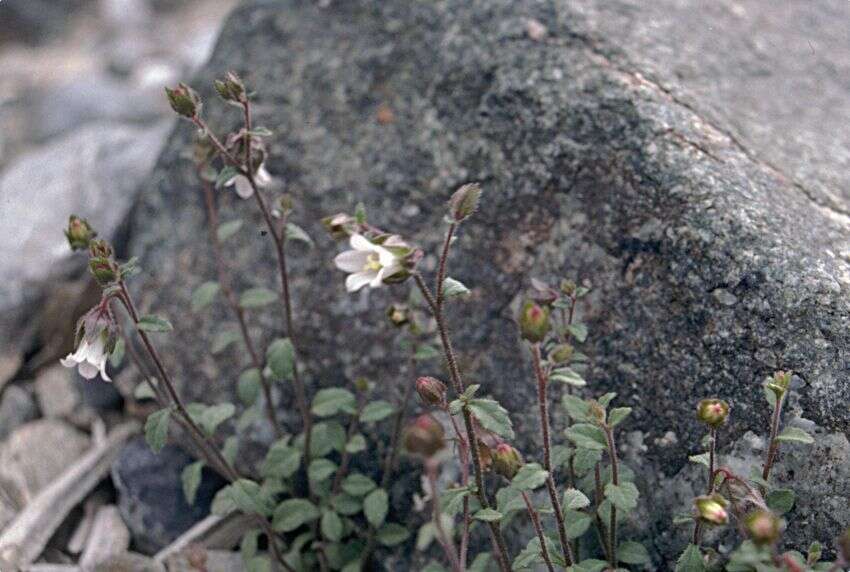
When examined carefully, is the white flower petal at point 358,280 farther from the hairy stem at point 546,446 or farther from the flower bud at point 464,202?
the hairy stem at point 546,446

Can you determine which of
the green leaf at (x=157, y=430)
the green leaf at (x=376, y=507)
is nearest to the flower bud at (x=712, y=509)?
the green leaf at (x=376, y=507)

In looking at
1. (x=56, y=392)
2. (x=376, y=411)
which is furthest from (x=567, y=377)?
(x=56, y=392)

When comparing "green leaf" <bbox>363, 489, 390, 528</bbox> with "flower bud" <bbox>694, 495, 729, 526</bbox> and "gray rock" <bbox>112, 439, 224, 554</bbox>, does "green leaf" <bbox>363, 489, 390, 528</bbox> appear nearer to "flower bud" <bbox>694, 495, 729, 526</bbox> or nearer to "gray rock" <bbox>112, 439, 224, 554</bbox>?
"gray rock" <bbox>112, 439, 224, 554</bbox>

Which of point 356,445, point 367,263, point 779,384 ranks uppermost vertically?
point 367,263

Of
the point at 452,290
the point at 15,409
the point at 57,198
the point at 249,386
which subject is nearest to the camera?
the point at 452,290

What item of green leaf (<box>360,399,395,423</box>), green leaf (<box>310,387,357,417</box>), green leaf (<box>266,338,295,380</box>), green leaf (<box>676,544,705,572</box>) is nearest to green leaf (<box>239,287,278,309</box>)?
green leaf (<box>266,338,295,380</box>)

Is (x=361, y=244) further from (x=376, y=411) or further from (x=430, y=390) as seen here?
(x=376, y=411)

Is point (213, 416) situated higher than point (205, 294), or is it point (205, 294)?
point (205, 294)
